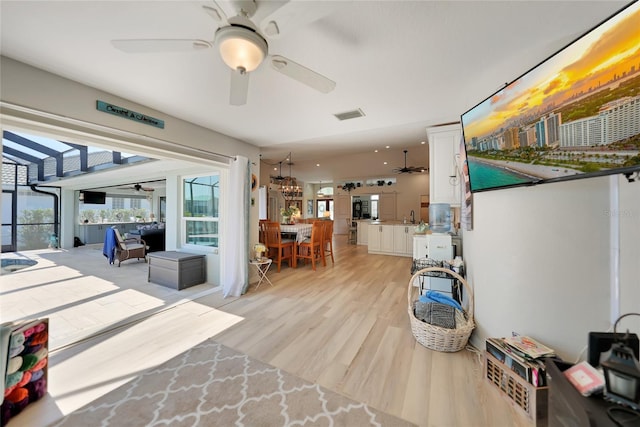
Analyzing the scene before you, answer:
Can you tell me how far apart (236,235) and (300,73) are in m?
2.68

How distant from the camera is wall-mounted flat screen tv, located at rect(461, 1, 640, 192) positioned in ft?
2.78

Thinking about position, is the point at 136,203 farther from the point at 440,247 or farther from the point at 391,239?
the point at 440,247

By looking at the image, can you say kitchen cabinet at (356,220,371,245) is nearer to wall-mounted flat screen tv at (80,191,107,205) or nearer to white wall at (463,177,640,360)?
white wall at (463,177,640,360)

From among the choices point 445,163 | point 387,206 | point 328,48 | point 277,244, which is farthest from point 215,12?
point 387,206

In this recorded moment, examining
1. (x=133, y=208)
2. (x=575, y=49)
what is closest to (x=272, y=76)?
(x=575, y=49)

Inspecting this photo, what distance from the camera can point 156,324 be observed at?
2.54 meters

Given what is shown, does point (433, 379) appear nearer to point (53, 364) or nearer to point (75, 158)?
point (53, 364)

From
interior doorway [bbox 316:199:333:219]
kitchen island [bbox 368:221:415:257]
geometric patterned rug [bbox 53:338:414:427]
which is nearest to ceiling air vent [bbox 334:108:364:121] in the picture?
geometric patterned rug [bbox 53:338:414:427]

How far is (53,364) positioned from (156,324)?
0.77 m

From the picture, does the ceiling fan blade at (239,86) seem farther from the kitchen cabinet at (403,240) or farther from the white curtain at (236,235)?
the kitchen cabinet at (403,240)

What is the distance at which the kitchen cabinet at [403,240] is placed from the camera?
602cm

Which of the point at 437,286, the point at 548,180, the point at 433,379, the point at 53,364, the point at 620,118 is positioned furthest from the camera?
the point at 437,286

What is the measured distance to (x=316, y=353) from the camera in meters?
2.01

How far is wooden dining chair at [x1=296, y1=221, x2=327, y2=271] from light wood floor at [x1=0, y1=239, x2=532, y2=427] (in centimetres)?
144
